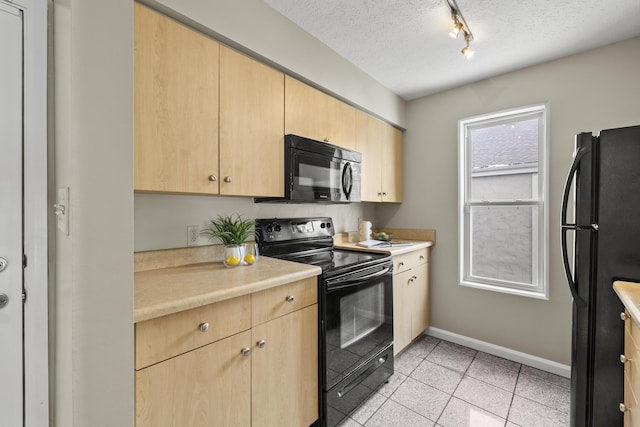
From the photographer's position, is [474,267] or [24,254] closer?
[24,254]

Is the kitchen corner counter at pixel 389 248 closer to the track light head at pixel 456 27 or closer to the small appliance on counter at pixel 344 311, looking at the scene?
the small appliance on counter at pixel 344 311

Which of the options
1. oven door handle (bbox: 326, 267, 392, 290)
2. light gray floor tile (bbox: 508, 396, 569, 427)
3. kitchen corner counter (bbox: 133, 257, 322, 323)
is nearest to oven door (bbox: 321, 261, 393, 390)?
oven door handle (bbox: 326, 267, 392, 290)

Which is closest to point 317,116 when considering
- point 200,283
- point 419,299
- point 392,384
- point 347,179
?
point 347,179

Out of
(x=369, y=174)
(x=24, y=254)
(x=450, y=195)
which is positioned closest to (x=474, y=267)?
(x=450, y=195)

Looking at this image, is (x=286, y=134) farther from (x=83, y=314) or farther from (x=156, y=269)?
(x=83, y=314)

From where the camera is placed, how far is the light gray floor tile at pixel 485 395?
6.09 ft

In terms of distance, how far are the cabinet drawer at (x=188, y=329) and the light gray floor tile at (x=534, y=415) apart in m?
1.82

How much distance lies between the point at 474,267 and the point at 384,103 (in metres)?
1.83

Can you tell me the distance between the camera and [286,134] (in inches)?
73.4

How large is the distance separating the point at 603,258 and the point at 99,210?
2109mm

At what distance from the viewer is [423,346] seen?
2715 millimetres

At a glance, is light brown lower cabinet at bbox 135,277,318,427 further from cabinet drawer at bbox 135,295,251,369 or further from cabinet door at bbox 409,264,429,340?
cabinet door at bbox 409,264,429,340

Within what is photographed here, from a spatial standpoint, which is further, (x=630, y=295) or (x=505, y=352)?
(x=505, y=352)

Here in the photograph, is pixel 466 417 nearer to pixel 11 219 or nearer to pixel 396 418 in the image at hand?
pixel 396 418
